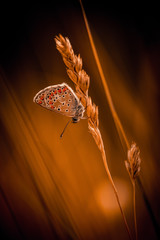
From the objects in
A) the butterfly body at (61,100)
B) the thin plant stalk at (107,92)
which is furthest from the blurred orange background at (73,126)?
the butterfly body at (61,100)

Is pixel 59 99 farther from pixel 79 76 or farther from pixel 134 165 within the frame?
pixel 134 165

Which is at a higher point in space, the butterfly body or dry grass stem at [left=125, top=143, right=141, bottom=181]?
the butterfly body

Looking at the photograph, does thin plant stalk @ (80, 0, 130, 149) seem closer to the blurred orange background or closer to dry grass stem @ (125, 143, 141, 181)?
the blurred orange background

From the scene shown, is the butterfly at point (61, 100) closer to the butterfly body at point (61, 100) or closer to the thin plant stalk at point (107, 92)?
the butterfly body at point (61, 100)

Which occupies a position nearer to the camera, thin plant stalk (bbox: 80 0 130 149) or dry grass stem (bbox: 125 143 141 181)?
dry grass stem (bbox: 125 143 141 181)

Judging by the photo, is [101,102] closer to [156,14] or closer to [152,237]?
[156,14]

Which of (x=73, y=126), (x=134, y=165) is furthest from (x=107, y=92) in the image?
(x=134, y=165)

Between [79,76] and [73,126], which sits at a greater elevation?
[79,76]

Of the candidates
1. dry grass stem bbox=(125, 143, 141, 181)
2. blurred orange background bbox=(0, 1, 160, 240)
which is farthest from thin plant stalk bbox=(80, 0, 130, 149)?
dry grass stem bbox=(125, 143, 141, 181)
